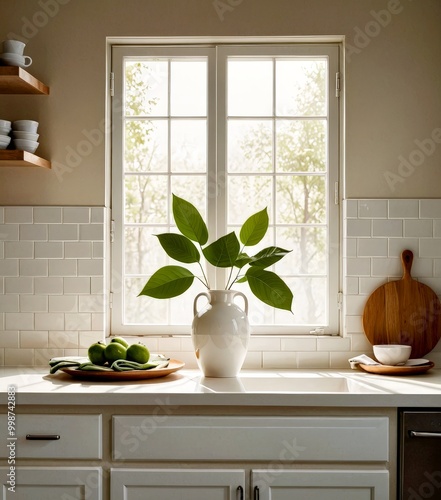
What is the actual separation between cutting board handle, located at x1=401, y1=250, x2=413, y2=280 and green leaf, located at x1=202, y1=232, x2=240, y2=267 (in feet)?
2.78

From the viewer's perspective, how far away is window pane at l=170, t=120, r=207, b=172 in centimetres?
342

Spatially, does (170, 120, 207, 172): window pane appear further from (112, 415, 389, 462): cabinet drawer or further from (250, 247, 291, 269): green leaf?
(112, 415, 389, 462): cabinet drawer

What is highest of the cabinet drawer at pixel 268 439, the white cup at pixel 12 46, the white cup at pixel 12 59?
the white cup at pixel 12 46

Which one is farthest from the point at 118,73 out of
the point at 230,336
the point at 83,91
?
the point at 230,336

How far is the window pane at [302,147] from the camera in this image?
134 inches

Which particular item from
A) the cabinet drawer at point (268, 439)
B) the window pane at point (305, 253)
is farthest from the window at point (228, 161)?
the cabinet drawer at point (268, 439)

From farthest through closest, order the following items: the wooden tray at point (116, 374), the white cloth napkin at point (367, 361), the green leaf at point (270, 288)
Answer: the white cloth napkin at point (367, 361) → the green leaf at point (270, 288) → the wooden tray at point (116, 374)

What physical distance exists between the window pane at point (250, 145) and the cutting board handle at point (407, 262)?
78 cm

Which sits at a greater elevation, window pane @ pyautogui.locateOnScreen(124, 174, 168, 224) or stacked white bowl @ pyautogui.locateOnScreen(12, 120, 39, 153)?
stacked white bowl @ pyautogui.locateOnScreen(12, 120, 39, 153)

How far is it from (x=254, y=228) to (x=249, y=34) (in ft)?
3.18

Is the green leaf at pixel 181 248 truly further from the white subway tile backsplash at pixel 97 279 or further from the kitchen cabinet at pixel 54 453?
the kitchen cabinet at pixel 54 453

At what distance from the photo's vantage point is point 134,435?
261 centimetres

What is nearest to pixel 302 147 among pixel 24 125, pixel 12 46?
pixel 24 125

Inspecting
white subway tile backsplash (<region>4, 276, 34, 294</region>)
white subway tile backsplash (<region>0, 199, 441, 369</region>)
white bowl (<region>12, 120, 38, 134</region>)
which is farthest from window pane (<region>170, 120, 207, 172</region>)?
white subway tile backsplash (<region>4, 276, 34, 294</region>)
